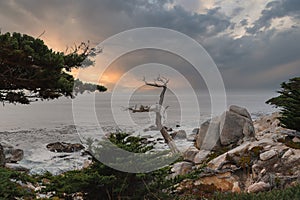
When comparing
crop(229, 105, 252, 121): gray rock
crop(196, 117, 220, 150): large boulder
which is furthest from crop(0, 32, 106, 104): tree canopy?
crop(229, 105, 252, 121): gray rock

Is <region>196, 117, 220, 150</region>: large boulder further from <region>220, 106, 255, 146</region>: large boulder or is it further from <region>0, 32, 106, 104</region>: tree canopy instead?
<region>0, 32, 106, 104</region>: tree canopy

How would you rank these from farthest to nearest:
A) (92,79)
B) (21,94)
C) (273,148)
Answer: (273,148) → (92,79) → (21,94)

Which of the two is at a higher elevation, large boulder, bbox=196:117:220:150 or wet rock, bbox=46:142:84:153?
large boulder, bbox=196:117:220:150

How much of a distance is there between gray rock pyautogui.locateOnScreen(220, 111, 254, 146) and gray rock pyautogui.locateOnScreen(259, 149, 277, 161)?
4.64m

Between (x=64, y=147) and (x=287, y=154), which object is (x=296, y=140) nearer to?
(x=287, y=154)

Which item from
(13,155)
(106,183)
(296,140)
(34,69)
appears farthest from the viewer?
(13,155)

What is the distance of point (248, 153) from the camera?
823 cm

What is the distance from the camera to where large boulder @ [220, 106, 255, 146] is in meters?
12.5

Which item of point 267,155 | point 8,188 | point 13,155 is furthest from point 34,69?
point 13,155

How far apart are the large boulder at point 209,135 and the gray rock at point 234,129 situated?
265 millimetres

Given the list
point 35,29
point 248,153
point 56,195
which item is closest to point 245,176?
point 248,153

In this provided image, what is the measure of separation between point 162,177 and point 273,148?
5.01 meters

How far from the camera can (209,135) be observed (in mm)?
12914

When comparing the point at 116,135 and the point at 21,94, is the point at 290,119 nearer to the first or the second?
the point at 116,135
